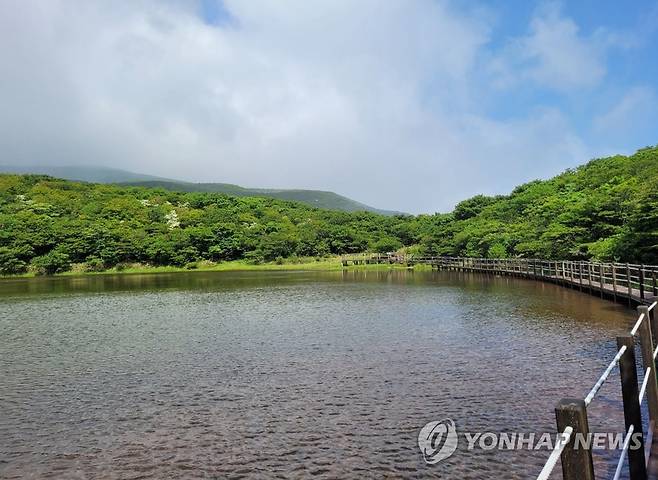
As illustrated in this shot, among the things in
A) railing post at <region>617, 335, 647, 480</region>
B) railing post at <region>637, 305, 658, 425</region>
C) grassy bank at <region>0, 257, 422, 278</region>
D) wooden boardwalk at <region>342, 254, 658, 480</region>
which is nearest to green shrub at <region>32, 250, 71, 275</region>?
grassy bank at <region>0, 257, 422, 278</region>

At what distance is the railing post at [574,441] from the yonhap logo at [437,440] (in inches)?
160

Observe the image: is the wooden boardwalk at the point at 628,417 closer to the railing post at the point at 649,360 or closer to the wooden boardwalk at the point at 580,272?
the railing post at the point at 649,360

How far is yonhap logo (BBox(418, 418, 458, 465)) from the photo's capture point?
6.55m

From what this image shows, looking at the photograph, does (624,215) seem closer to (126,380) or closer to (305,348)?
(305,348)

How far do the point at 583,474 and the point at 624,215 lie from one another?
1102 inches

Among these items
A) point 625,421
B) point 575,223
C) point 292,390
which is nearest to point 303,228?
point 575,223

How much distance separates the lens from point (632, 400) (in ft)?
13.9

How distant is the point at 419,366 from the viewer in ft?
36.2

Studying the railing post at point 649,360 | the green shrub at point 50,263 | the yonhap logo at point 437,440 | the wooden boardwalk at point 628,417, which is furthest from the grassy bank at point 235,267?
the railing post at point 649,360

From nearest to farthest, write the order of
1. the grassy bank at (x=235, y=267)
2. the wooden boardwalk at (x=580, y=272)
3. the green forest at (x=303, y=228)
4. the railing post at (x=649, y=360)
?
the railing post at (x=649, y=360), the wooden boardwalk at (x=580, y=272), the green forest at (x=303, y=228), the grassy bank at (x=235, y=267)

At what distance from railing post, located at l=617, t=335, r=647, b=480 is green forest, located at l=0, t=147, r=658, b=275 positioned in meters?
19.9

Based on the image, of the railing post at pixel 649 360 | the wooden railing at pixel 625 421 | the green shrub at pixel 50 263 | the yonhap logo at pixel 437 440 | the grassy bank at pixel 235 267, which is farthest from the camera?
the grassy bank at pixel 235 267

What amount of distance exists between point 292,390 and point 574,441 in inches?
300

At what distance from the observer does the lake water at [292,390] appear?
6.58m
